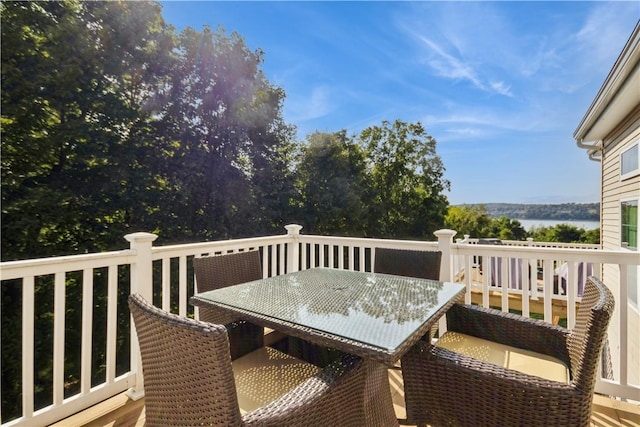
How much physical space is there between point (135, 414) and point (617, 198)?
24.2ft

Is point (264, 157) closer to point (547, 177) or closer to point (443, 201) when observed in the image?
point (443, 201)

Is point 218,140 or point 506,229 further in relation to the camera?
point 506,229

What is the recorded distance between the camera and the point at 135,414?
2.14 meters

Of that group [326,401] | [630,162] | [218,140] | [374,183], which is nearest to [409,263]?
[326,401]

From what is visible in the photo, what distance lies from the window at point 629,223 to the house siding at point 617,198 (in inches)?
4.6

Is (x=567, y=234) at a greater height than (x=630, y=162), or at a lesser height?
lesser

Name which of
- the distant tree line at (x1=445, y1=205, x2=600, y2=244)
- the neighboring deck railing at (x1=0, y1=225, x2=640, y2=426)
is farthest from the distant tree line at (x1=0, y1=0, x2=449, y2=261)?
the distant tree line at (x1=445, y1=205, x2=600, y2=244)

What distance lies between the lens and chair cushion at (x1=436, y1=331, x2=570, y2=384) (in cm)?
165

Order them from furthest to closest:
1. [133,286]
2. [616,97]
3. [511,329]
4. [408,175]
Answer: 1. [408,175]
2. [616,97]
3. [133,286]
4. [511,329]

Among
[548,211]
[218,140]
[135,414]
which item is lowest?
[135,414]

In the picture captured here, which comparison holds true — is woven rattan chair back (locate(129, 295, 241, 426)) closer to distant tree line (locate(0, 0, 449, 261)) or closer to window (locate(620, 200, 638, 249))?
window (locate(620, 200, 638, 249))

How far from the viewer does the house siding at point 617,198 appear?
14.3 feet

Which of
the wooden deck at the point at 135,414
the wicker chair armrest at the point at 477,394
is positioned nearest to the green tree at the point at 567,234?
the wooden deck at the point at 135,414

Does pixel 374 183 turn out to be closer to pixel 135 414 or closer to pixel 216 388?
pixel 135 414
